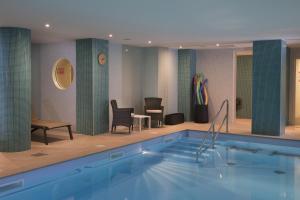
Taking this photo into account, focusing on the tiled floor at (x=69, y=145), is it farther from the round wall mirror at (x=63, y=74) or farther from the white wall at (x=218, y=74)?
the round wall mirror at (x=63, y=74)

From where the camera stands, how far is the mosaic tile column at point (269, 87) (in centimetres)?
850

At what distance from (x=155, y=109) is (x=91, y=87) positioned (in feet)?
7.88

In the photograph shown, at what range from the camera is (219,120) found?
11.5 m

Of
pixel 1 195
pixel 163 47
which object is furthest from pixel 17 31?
pixel 163 47

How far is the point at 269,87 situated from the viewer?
8.66 m

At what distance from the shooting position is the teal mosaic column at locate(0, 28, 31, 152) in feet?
21.8

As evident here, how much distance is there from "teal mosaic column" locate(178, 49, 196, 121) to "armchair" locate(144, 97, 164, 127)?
63.4 inches

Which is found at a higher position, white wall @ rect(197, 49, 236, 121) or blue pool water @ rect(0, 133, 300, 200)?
white wall @ rect(197, 49, 236, 121)

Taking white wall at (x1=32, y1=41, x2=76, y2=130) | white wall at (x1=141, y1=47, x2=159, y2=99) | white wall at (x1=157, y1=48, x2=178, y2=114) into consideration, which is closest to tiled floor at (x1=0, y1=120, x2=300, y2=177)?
white wall at (x1=32, y1=41, x2=76, y2=130)

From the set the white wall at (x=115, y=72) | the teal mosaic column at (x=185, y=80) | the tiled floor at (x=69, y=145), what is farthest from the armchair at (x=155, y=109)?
the teal mosaic column at (x=185, y=80)

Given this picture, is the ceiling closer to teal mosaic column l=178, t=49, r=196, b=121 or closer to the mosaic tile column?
the mosaic tile column

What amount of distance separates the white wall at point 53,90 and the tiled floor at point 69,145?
659mm

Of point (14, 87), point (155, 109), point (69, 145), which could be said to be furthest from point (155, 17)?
point (155, 109)

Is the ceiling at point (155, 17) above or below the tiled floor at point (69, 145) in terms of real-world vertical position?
above
